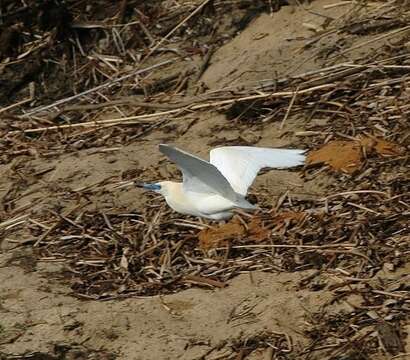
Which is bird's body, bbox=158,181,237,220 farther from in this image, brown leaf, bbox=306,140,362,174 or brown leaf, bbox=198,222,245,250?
brown leaf, bbox=306,140,362,174

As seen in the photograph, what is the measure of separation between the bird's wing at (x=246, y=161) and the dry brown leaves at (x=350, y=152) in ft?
1.86

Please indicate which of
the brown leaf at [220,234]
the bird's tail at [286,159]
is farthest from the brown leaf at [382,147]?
the brown leaf at [220,234]

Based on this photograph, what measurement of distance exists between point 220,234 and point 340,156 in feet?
2.61

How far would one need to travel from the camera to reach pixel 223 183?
187 inches

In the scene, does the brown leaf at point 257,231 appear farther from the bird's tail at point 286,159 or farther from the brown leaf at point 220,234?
the bird's tail at point 286,159

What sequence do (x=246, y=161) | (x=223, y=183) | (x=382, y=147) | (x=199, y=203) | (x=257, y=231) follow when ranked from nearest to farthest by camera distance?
(x=223, y=183) < (x=199, y=203) < (x=246, y=161) < (x=257, y=231) < (x=382, y=147)

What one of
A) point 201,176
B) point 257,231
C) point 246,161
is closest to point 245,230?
point 257,231

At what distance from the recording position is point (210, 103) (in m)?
6.53

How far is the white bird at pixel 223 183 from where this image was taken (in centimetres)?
485

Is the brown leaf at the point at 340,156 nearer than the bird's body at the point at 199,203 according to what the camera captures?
No

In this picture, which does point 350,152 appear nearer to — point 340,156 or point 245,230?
point 340,156

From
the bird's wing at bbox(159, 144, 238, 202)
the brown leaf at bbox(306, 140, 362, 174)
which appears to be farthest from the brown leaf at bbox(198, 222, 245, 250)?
the brown leaf at bbox(306, 140, 362, 174)

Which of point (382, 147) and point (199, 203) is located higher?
point (199, 203)

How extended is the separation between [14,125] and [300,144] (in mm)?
1934
